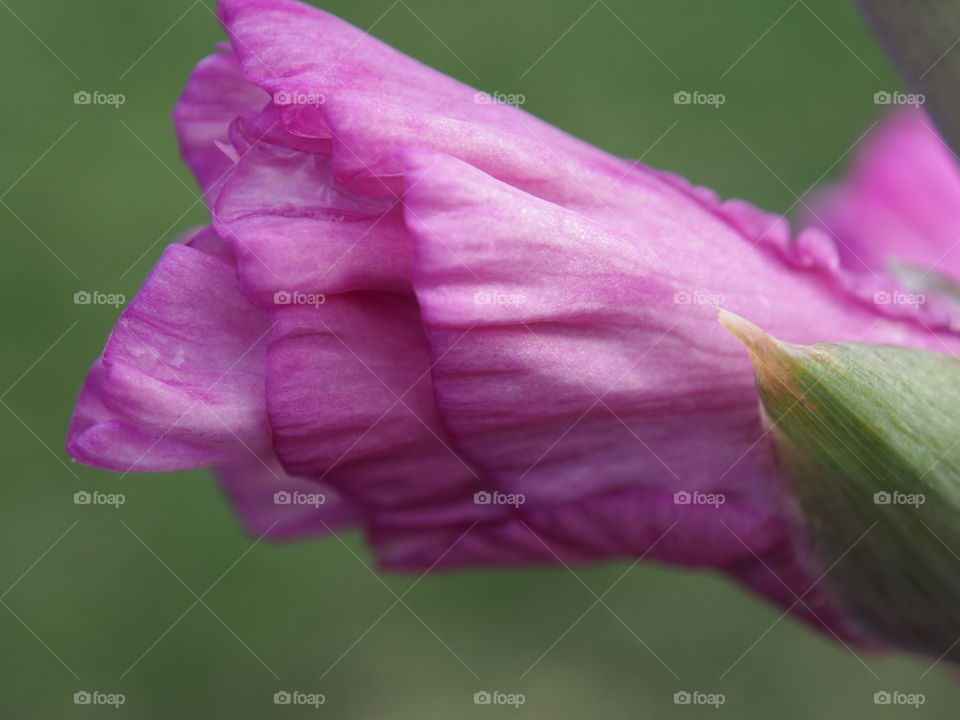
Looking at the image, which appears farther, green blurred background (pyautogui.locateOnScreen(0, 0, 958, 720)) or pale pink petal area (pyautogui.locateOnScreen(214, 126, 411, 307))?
green blurred background (pyautogui.locateOnScreen(0, 0, 958, 720))

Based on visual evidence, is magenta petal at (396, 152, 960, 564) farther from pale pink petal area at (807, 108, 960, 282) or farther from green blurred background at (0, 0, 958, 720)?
green blurred background at (0, 0, 958, 720)

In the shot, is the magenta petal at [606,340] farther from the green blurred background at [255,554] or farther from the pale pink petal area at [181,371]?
the green blurred background at [255,554]

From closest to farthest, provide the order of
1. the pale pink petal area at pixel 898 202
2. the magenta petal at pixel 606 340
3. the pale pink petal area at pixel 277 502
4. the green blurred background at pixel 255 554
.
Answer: the magenta petal at pixel 606 340
the pale pink petal area at pixel 277 502
the pale pink petal area at pixel 898 202
the green blurred background at pixel 255 554

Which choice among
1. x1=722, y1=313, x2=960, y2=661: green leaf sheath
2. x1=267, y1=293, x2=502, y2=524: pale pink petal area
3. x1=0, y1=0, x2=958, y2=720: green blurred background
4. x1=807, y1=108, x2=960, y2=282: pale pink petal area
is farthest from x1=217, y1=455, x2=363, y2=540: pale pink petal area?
x1=0, y1=0, x2=958, y2=720: green blurred background

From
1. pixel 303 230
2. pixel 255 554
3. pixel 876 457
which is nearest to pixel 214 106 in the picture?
pixel 303 230

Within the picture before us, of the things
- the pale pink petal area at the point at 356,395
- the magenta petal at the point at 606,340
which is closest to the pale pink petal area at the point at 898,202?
the magenta petal at the point at 606,340
